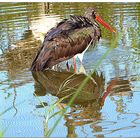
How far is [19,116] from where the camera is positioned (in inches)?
231

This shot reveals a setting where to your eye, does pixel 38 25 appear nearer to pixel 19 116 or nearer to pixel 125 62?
pixel 125 62

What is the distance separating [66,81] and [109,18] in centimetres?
470

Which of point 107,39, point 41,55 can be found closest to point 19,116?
point 41,55

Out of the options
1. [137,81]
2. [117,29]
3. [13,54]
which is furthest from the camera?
[117,29]

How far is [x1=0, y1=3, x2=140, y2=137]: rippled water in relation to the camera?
17.7ft

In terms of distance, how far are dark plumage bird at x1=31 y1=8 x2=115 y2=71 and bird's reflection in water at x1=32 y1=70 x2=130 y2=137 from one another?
0.19 m

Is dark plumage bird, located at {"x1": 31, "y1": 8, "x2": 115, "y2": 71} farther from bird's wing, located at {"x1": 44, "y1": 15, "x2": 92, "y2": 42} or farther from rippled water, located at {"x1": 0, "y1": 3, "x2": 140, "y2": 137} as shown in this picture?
rippled water, located at {"x1": 0, "y1": 3, "x2": 140, "y2": 137}

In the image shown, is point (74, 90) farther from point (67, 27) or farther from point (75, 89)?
point (67, 27)

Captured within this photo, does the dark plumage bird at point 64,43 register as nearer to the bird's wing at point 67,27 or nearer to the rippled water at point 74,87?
the bird's wing at point 67,27

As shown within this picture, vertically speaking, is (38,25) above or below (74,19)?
below

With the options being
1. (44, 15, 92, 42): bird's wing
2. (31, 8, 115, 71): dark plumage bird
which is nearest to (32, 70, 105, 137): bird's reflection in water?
(31, 8, 115, 71): dark plumage bird

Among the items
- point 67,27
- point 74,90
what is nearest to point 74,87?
point 74,90

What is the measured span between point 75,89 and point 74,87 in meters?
0.21

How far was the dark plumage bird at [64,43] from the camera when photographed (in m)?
7.95
